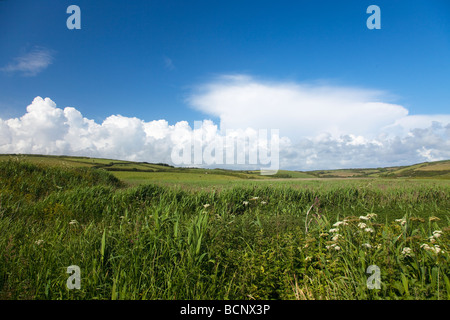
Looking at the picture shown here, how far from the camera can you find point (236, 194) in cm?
1008

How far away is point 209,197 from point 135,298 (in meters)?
6.36

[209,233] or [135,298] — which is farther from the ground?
[209,233]

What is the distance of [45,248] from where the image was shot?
4664 mm

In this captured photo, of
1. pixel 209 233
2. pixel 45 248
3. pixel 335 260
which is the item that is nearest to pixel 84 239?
pixel 45 248

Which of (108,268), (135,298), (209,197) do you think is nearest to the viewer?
Answer: (135,298)

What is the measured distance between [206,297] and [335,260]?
2.00 meters
